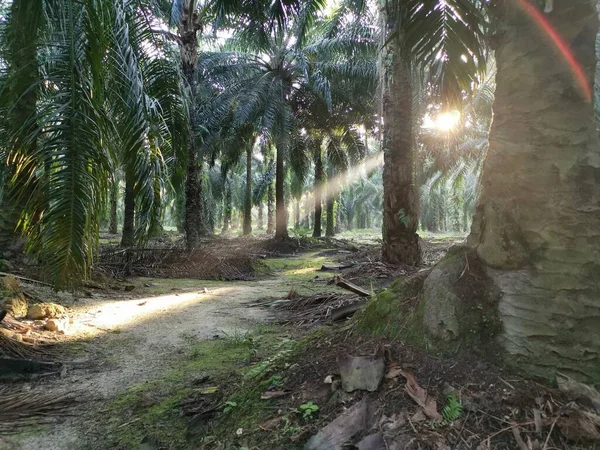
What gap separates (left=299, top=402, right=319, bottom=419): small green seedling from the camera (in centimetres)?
→ 196

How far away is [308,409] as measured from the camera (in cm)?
200

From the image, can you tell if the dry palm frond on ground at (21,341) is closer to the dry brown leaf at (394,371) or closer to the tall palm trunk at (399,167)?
the dry brown leaf at (394,371)

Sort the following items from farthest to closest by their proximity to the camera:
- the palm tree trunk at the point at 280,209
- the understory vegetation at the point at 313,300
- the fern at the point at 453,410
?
the palm tree trunk at the point at 280,209 < the understory vegetation at the point at 313,300 < the fern at the point at 453,410

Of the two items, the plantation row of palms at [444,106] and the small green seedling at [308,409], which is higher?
the plantation row of palms at [444,106]

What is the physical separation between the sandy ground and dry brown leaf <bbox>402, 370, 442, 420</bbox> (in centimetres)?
182

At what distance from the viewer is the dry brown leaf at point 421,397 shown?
176 centimetres

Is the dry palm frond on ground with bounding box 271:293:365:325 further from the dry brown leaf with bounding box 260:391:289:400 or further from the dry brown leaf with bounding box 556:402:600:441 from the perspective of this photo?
the dry brown leaf with bounding box 556:402:600:441

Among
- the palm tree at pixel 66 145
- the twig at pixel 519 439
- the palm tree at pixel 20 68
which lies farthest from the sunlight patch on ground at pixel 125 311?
the twig at pixel 519 439

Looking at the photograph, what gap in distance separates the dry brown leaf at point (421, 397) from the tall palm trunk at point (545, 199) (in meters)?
0.47

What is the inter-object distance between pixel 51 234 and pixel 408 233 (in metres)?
6.18

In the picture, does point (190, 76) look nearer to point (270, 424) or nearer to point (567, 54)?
point (567, 54)

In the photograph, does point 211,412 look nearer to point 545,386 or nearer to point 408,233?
point 545,386

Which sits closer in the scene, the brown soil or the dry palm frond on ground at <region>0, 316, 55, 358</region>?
the brown soil

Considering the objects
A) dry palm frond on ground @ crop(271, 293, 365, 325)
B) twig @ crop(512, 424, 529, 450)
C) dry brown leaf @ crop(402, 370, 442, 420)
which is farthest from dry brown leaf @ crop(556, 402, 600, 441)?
dry palm frond on ground @ crop(271, 293, 365, 325)
